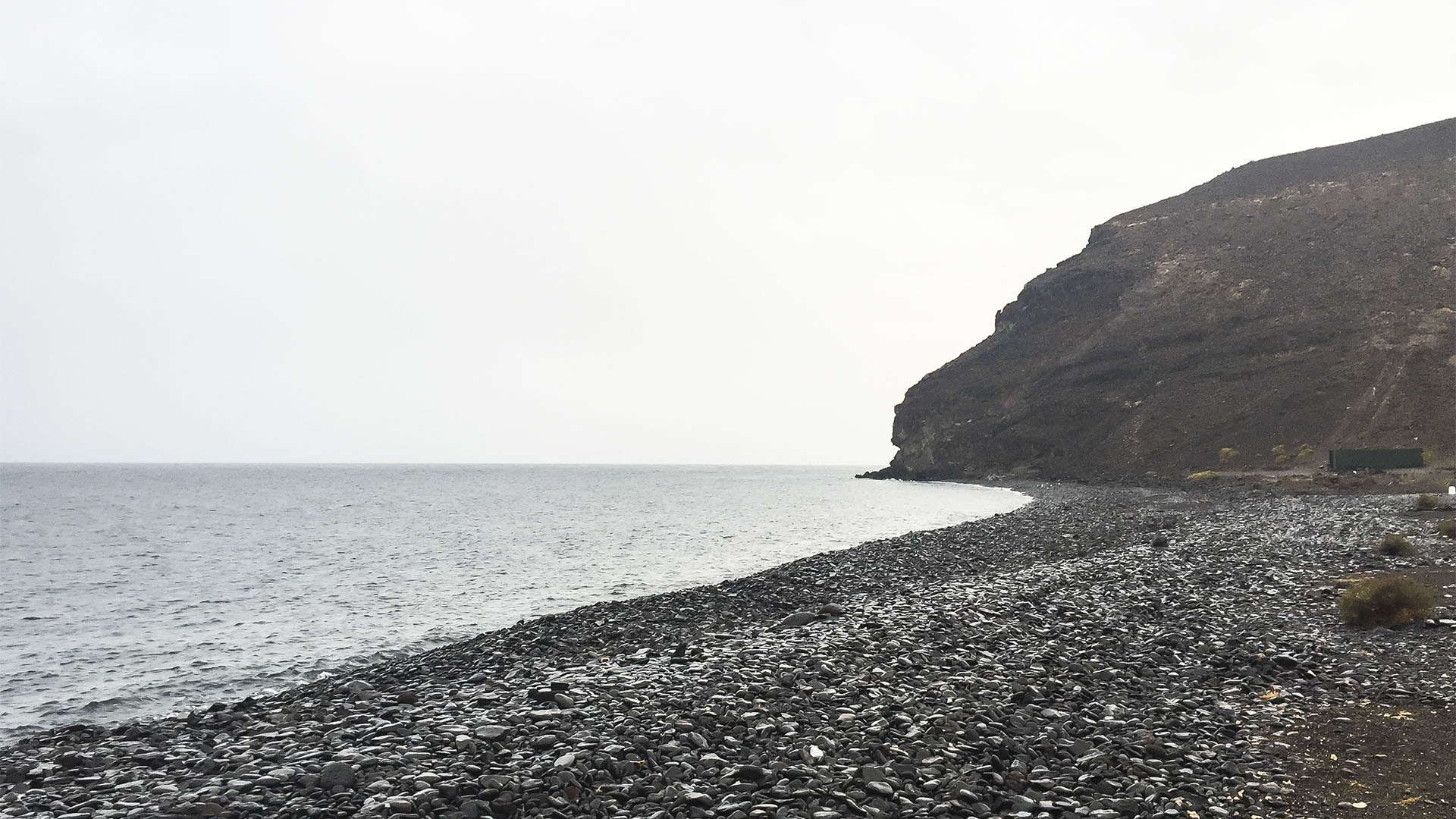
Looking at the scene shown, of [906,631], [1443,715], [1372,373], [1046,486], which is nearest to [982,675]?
[906,631]

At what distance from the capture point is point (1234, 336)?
99.4m

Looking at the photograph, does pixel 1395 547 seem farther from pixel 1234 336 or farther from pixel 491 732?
pixel 1234 336

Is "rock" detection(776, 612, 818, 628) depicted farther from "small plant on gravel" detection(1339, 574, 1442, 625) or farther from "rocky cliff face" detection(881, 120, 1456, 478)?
"rocky cliff face" detection(881, 120, 1456, 478)

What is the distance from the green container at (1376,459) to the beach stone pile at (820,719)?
4885cm

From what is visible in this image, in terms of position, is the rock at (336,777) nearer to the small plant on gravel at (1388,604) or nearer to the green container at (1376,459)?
the small plant on gravel at (1388,604)

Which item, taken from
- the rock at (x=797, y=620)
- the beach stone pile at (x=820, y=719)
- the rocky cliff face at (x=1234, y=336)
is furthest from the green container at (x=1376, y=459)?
the rock at (x=797, y=620)

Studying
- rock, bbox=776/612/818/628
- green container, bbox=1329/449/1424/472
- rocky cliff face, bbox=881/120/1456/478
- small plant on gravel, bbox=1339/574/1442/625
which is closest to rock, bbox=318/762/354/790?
rock, bbox=776/612/818/628

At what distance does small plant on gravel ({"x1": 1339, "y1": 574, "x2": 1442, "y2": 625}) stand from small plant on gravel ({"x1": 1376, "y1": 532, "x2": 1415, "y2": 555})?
828 centimetres

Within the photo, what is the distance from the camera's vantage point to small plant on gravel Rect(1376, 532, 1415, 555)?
829 inches

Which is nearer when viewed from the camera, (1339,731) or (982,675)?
(1339,731)

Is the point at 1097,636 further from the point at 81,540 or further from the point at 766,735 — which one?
the point at 81,540

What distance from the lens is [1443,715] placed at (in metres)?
9.83

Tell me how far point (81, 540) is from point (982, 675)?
62162 mm

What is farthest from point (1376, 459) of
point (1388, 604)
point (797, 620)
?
point (797, 620)
